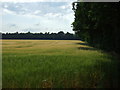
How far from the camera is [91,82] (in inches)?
410

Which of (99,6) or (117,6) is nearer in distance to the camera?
(99,6)

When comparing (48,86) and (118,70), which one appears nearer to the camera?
(48,86)

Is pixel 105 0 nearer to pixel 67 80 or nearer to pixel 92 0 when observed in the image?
pixel 92 0

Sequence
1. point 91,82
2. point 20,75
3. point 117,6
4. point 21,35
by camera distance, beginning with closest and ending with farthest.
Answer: point 91,82 < point 20,75 < point 117,6 < point 21,35

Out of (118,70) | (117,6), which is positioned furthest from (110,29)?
(118,70)

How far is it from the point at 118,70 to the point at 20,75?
638 cm

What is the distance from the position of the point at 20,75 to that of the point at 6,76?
2.46ft

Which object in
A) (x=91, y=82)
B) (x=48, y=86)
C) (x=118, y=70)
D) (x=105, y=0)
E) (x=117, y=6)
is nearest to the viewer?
(x=48, y=86)

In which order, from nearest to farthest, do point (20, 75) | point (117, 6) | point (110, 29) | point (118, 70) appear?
point (20, 75), point (118, 70), point (117, 6), point (110, 29)

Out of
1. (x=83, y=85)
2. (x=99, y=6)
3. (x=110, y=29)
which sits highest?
(x=99, y=6)

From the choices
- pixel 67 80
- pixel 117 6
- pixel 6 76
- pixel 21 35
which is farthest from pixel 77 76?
pixel 21 35

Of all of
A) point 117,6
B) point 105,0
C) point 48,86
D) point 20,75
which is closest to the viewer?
point 48,86

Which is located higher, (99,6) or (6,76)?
(99,6)

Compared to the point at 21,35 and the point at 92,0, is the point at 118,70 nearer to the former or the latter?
the point at 92,0
